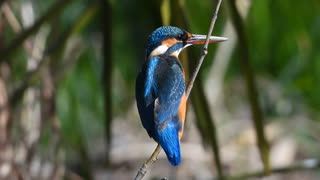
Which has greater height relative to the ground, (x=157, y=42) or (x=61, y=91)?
(x=61, y=91)

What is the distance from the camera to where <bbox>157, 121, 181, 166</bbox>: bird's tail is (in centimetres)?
126

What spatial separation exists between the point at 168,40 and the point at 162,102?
4.8 inches

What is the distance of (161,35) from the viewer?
138 centimetres

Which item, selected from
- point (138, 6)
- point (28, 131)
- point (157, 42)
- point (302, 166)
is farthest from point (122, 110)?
point (157, 42)

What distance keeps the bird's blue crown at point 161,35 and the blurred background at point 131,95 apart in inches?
35.8

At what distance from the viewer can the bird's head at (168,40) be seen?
136cm

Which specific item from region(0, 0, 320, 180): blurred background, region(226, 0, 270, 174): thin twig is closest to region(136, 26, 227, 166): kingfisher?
region(226, 0, 270, 174): thin twig

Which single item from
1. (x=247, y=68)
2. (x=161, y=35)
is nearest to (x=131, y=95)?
(x=247, y=68)

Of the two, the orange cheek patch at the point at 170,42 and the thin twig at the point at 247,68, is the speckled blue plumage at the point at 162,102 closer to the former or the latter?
the orange cheek patch at the point at 170,42

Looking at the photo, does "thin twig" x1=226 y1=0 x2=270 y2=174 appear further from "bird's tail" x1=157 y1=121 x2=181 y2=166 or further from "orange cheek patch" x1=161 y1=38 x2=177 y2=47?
"bird's tail" x1=157 y1=121 x2=181 y2=166

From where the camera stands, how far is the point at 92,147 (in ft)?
13.2

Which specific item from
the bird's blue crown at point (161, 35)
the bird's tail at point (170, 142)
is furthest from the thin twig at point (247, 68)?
the bird's tail at point (170, 142)

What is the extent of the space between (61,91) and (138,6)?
0.69 m

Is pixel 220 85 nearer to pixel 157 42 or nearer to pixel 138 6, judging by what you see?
pixel 138 6
